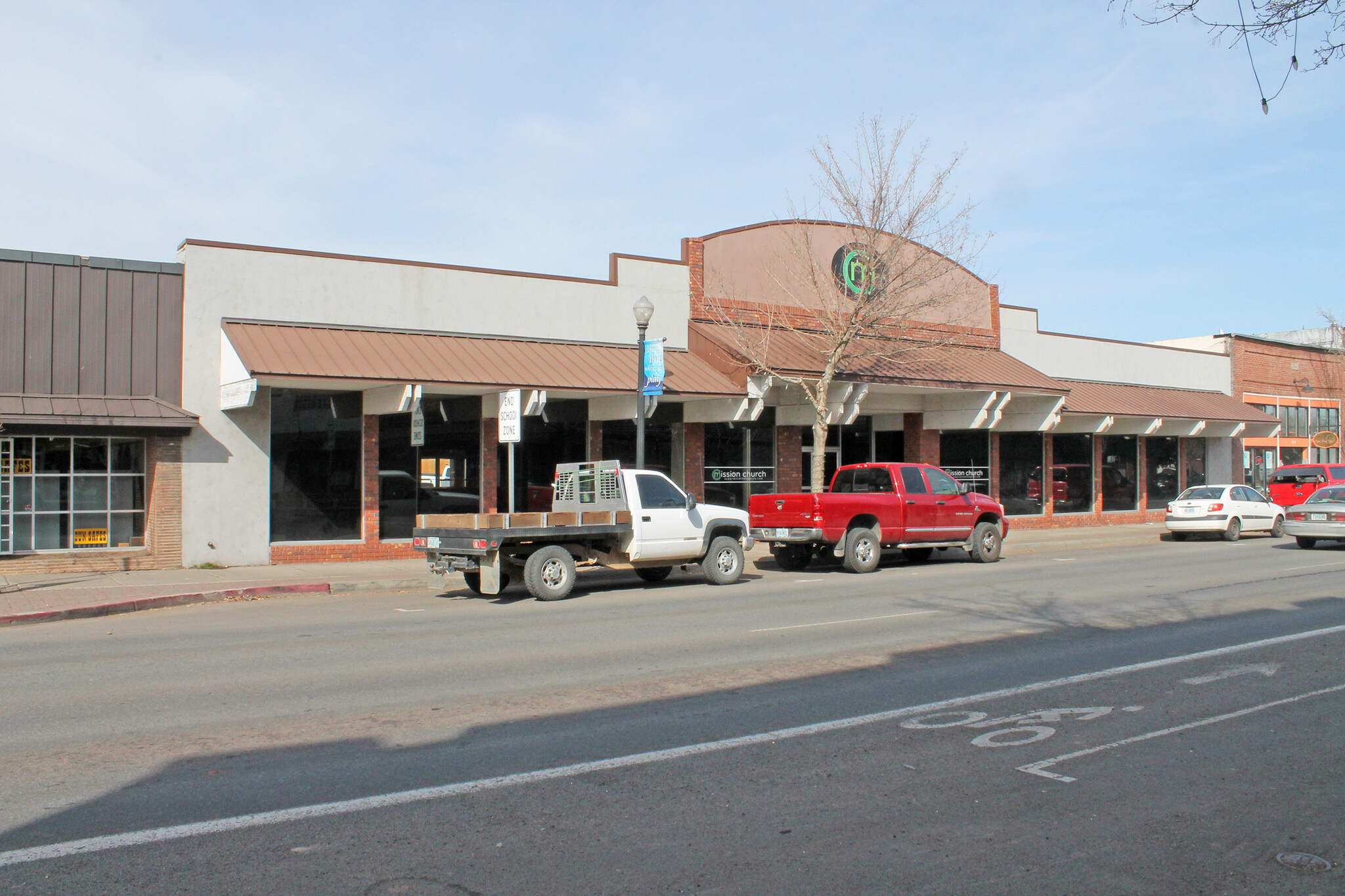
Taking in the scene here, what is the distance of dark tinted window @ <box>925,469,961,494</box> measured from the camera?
20.0 m

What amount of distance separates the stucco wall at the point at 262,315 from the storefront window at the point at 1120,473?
784 inches

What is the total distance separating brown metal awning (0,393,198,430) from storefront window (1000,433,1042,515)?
21.9 meters

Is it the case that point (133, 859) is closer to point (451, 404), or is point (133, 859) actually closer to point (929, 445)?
point (451, 404)

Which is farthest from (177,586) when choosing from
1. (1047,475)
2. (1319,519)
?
(1047,475)

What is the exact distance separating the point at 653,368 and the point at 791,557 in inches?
174

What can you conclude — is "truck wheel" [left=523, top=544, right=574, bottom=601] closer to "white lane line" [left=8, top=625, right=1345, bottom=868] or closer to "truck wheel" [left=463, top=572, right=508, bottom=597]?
"truck wheel" [left=463, top=572, right=508, bottom=597]

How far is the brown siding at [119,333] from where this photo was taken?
17406 millimetres

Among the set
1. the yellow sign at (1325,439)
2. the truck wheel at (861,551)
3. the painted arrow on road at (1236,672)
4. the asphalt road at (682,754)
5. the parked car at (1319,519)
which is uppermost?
the yellow sign at (1325,439)

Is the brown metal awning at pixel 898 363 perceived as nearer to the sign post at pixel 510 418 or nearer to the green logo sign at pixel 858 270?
the green logo sign at pixel 858 270

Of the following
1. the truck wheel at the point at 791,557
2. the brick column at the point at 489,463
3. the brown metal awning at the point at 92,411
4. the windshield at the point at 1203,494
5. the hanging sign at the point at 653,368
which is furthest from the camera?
the windshield at the point at 1203,494

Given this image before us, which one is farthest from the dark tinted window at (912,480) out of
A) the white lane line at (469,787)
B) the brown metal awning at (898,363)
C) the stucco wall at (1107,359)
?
the stucco wall at (1107,359)

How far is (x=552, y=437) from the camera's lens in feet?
71.3

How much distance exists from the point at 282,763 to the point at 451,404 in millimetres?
14492

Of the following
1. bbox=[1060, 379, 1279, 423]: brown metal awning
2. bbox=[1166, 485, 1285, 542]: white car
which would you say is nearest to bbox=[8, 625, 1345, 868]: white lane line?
bbox=[1166, 485, 1285, 542]: white car
